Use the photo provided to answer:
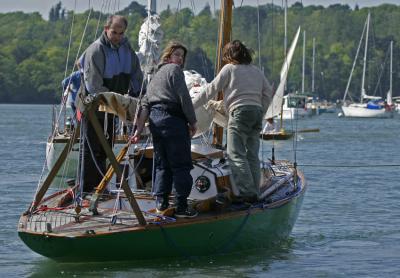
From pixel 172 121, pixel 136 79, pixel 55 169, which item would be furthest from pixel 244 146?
pixel 55 169

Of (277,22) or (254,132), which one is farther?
(277,22)

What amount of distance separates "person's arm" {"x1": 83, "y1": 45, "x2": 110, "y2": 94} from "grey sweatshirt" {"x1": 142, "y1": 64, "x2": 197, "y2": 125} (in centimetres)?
94

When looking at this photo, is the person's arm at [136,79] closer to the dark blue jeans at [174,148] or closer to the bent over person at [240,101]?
the bent over person at [240,101]

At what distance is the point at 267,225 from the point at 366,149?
96.7 ft

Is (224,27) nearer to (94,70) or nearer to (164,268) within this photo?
(94,70)

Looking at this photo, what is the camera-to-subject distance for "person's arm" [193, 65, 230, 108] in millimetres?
12641

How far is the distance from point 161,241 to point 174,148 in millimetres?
886

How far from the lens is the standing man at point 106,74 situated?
1284 centimetres

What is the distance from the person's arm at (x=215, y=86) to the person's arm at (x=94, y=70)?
3.21 feet

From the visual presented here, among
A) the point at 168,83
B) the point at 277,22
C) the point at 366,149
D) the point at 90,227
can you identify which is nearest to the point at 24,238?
the point at 90,227

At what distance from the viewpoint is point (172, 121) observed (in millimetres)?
12008

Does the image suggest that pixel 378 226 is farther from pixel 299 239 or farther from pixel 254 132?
pixel 254 132

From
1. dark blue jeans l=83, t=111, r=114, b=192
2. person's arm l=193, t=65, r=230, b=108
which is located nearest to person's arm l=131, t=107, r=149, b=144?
person's arm l=193, t=65, r=230, b=108

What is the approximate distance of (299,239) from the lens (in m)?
15.1
